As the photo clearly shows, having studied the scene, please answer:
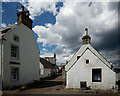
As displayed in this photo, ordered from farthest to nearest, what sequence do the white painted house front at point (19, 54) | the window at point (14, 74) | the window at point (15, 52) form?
1. the window at point (15, 52)
2. the window at point (14, 74)
3. the white painted house front at point (19, 54)

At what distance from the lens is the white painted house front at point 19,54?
11.3 m

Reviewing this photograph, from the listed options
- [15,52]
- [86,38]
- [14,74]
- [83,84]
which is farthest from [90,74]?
[15,52]

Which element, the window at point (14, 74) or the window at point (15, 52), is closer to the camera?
the window at point (14, 74)

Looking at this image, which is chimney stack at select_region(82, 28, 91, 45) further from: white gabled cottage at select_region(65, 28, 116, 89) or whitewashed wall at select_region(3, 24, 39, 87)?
whitewashed wall at select_region(3, 24, 39, 87)

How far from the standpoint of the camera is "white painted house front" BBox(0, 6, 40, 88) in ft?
37.1

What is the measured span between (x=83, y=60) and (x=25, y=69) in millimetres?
10054

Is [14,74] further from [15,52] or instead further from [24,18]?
[24,18]

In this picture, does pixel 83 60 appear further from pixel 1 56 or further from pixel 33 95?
pixel 1 56

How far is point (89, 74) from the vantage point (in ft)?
35.9

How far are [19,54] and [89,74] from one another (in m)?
10.9

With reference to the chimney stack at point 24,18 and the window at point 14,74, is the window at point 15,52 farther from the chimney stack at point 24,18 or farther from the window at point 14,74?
the chimney stack at point 24,18

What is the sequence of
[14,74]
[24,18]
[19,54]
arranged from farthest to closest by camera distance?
[24,18] < [19,54] < [14,74]

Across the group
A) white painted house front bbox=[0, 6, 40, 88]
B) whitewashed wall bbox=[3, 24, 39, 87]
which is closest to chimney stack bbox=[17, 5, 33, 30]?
white painted house front bbox=[0, 6, 40, 88]

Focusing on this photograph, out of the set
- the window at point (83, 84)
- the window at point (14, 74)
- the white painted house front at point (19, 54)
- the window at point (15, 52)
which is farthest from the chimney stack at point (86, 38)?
the window at point (14, 74)
